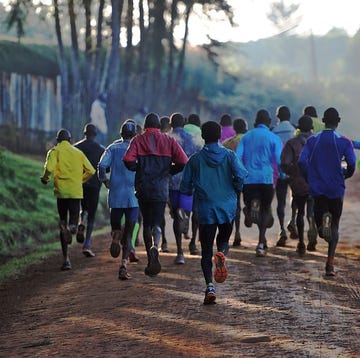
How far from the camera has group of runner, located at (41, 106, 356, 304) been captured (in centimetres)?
1009

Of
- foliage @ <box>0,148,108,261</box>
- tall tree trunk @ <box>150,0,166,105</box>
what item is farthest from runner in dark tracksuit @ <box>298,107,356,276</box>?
tall tree trunk @ <box>150,0,166,105</box>

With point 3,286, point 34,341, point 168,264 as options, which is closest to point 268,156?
point 168,264

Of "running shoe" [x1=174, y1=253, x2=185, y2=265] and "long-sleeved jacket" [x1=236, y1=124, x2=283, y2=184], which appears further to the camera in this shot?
"long-sleeved jacket" [x1=236, y1=124, x2=283, y2=184]

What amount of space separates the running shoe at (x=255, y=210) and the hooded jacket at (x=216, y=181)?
3882 millimetres

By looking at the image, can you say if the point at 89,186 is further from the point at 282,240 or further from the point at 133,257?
the point at 282,240

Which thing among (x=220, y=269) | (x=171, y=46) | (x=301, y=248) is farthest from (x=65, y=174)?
(x=171, y=46)

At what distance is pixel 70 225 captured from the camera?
1401 cm

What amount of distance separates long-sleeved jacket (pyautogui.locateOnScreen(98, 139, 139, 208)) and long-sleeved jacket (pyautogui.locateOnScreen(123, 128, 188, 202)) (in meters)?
0.77

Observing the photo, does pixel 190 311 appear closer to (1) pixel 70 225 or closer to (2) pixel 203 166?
(2) pixel 203 166

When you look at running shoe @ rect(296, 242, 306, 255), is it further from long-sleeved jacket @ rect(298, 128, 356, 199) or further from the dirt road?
long-sleeved jacket @ rect(298, 128, 356, 199)

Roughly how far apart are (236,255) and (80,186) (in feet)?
8.07

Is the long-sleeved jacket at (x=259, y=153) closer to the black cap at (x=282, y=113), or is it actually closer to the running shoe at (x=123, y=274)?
the black cap at (x=282, y=113)

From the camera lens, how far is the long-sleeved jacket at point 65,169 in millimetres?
13680

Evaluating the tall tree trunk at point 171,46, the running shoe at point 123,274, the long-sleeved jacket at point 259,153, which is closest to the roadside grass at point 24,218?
the running shoe at point 123,274
